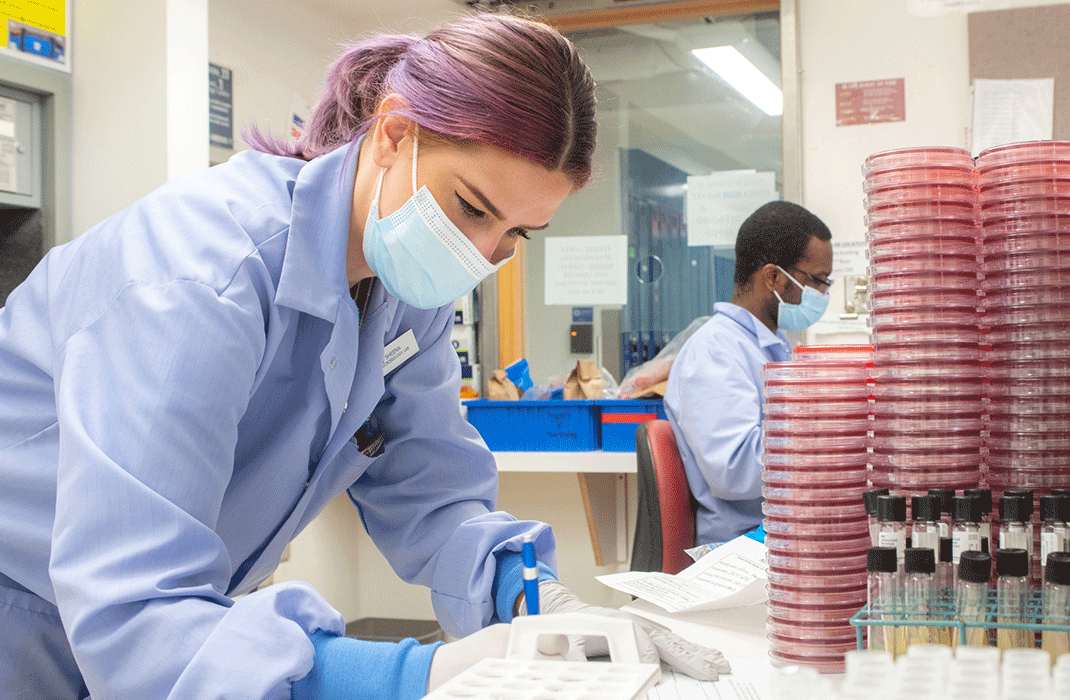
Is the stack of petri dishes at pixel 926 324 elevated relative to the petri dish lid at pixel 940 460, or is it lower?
elevated

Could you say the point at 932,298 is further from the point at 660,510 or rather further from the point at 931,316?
the point at 660,510

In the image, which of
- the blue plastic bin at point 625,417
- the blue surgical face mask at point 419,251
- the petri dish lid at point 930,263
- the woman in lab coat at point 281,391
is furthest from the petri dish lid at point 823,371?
the blue plastic bin at point 625,417

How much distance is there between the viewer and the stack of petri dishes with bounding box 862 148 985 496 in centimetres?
82

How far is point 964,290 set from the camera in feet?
2.77

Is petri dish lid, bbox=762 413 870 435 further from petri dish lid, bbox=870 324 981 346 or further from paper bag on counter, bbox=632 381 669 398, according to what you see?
paper bag on counter, bbox=632 381 669 398

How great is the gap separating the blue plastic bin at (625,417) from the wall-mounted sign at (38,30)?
1887 millimetres

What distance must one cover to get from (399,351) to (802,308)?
1.54m

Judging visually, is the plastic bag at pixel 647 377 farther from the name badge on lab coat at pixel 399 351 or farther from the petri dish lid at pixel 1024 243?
the petri dish lid at pixel 1024 243

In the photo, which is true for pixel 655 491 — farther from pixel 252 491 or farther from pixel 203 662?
pixel 203 662

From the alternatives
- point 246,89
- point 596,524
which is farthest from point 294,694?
point 246,89

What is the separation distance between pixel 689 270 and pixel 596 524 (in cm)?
105

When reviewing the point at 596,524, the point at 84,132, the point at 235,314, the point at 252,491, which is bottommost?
the point at 596,524

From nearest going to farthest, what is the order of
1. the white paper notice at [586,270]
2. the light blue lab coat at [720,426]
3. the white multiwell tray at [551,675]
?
1. the white multiwell tray at [551,675]
2. the light blue lab coat at [720,426]
3. the white paper notice at [586,270]

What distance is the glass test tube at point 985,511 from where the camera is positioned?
2.40ft
